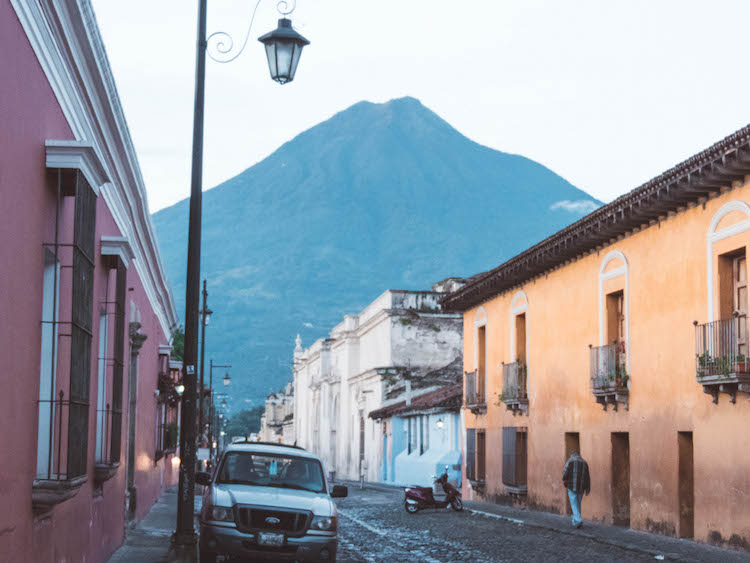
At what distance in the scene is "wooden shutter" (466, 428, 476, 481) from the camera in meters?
32.6

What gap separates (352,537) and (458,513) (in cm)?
806

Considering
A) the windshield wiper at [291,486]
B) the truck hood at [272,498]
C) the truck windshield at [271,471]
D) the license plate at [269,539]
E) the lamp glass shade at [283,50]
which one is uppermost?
the lamp glass shade at [283,50]

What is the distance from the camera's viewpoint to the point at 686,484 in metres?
18.4

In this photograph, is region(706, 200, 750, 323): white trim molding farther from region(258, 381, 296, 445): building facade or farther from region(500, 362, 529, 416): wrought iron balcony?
region(258, 381, 296, 445): building facade

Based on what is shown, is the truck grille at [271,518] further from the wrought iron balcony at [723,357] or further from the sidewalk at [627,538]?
the wrought iron balcony at [723,357]

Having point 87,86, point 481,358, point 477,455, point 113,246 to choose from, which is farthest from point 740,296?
point 477,455

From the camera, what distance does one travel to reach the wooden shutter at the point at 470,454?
3259 centimetres

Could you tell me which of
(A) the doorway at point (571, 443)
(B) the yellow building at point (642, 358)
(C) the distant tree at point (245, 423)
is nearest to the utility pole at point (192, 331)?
(B) the yellow building at point (642, 358)

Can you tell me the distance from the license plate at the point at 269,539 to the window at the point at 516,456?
16.0 meters

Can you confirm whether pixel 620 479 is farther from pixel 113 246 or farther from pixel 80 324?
pixel 80 324

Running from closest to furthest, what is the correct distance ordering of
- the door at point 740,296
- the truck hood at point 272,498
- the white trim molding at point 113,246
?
the truck hood at point 272,498 < the white trim molding at point 113,246 < the door at point 740,296

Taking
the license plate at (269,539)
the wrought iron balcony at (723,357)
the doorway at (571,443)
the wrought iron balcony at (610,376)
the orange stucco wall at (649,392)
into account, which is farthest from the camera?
the doorway at (571,443)

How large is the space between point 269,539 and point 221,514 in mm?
629

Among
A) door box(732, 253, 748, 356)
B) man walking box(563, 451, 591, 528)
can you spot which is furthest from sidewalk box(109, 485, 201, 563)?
door box(732, 253, 748, 356)
